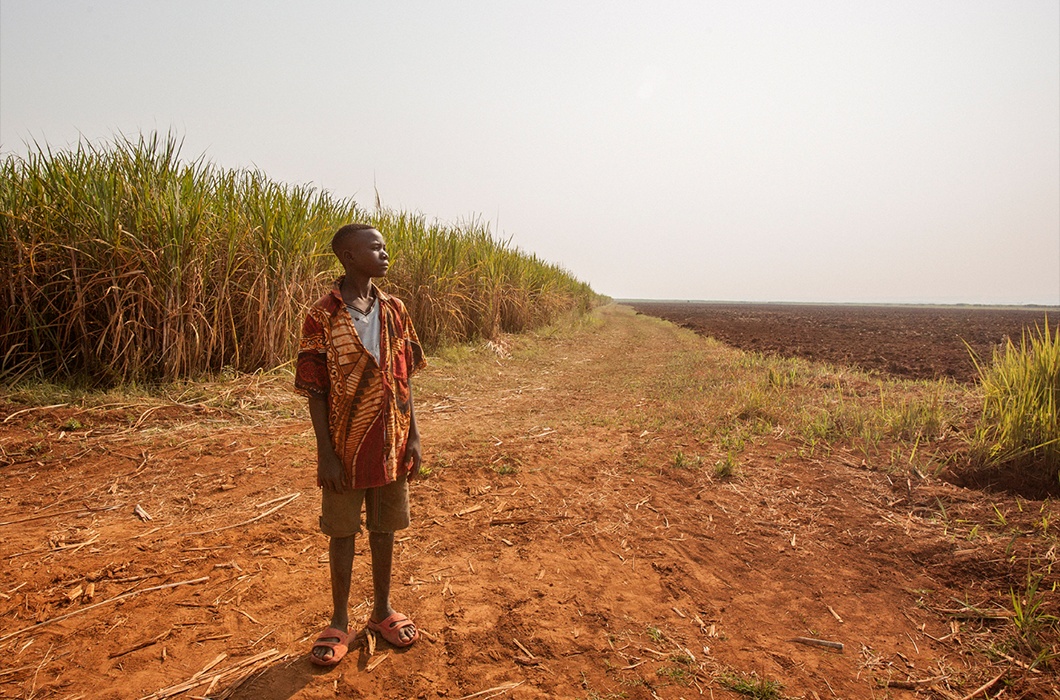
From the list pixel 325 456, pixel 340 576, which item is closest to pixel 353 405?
pixel 325 456

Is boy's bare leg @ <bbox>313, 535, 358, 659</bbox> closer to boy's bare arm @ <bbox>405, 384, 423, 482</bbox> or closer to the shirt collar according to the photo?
boy's bare arm @ <bbox>405, 384, 423, 482</bbox>

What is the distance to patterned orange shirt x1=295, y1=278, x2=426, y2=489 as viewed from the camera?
1.73m

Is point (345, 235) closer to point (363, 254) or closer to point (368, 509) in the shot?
point (363, 254)

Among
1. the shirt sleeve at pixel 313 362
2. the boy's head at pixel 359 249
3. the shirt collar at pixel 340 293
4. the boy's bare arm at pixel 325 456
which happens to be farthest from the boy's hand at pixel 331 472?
the boy's head at pixel 359 249

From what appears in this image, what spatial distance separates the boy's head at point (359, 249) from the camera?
1.77 metres

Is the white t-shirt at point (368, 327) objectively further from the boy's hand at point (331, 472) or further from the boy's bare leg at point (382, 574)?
the boy's bare leg at point (382, 574)

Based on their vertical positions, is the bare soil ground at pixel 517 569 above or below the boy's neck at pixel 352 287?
below

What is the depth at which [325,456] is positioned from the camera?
1.72 meters

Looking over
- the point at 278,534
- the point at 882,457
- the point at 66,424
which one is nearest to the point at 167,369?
the point at 66,424

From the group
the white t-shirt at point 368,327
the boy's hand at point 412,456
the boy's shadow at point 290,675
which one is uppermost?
the white t-shirt at point 368,327

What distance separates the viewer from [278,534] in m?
2.71

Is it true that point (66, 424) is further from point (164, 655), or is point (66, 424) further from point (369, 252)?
point (369, 252)

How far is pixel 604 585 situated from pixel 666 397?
406 cm

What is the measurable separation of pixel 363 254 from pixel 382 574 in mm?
1209
